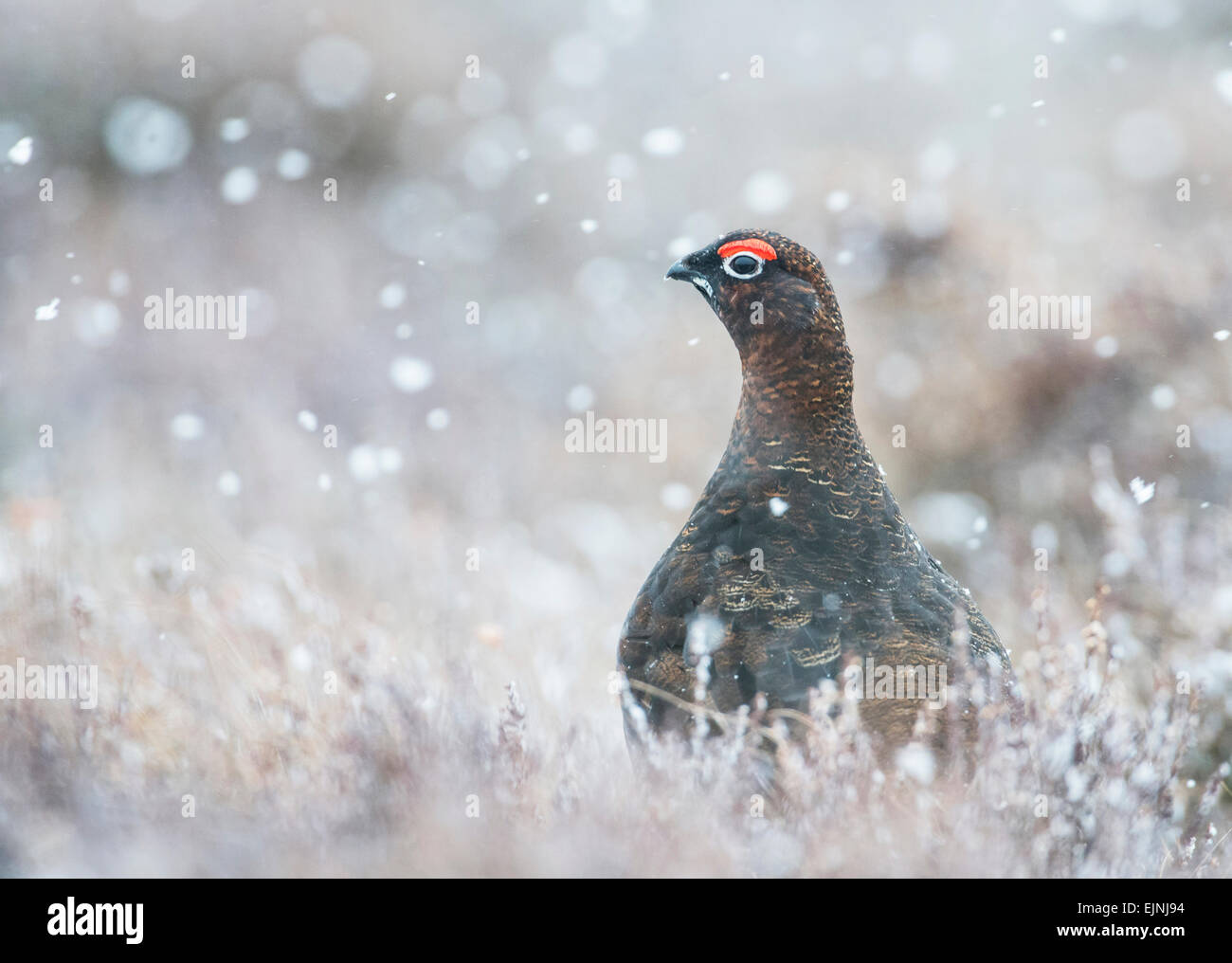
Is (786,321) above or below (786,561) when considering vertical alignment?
above

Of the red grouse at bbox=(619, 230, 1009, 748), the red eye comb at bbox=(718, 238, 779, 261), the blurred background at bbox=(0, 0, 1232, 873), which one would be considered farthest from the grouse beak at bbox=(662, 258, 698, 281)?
the blurred background at bbox=(0, 0, 1232, 873)

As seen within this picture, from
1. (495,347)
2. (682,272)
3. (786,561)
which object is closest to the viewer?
(786,561)

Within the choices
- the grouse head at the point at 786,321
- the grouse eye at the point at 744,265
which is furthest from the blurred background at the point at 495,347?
the grouse eye at the point at 744,265

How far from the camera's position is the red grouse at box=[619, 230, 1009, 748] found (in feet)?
8.40

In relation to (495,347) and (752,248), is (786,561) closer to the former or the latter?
(752,248)

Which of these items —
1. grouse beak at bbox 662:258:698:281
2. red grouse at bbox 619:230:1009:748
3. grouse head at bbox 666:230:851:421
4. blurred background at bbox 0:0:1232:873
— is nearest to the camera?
red grouse at bbox 619:230:1009:748

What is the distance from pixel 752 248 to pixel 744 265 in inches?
2.4

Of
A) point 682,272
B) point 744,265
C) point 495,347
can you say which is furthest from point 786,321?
point 495,347

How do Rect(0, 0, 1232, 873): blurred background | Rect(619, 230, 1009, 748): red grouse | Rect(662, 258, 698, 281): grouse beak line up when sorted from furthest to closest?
Rect(0, 0, 1232, 873): blurred background → Rect(662, 258, 698, 281): grouse beak → Rect(619, 230, 1009, 748): red grouse

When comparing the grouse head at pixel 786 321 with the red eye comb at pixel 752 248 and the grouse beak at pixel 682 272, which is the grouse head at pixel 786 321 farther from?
the grouse beak at pixel 682 272

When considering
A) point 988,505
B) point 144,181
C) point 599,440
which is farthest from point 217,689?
point 144,181

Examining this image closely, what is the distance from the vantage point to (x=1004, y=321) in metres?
6.48

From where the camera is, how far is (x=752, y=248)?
2934 millimetres

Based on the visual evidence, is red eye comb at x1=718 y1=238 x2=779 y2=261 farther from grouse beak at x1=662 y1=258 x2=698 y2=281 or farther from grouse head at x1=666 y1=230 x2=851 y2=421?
grouse beak at x1=662 y1=258 x2=698 y2=281
